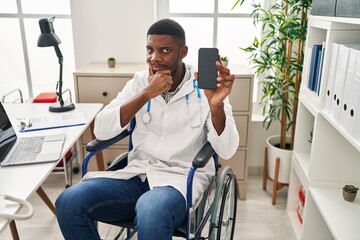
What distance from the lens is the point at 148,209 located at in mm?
1315

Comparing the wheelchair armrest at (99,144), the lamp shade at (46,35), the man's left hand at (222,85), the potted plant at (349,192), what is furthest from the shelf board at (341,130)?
the lamp shade at (46,35)

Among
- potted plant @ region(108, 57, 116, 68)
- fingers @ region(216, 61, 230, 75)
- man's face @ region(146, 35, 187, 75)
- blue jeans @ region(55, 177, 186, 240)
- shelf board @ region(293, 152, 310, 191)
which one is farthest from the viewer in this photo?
potted plant @ region(108, 57, 116, 68)

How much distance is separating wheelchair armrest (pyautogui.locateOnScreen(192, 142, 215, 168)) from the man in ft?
0.15

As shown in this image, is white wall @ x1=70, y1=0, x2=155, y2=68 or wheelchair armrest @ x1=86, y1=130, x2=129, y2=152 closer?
wheelchair armrest @ x1=86, y1=130, x2=129, y2=152

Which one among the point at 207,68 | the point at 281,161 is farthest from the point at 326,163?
the point at 207,68

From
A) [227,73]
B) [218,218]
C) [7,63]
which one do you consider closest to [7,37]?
[7,63]

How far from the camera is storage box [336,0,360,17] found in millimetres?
1308

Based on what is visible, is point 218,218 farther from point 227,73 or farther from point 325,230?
point 325,230

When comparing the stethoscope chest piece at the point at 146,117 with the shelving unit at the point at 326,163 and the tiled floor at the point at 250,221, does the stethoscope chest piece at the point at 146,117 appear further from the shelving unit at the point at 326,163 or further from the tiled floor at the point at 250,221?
the tiled floor at the point at 250,221

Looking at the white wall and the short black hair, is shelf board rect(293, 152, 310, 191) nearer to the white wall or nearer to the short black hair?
the short black hair

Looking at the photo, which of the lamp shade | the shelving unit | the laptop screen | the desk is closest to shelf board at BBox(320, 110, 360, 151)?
the shelving unit

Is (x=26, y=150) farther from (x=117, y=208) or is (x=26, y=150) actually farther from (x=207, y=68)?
(x=207, y=68)

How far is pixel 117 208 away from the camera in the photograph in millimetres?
1440

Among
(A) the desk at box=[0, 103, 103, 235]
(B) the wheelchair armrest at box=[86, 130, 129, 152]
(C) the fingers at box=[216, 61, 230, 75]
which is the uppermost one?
(C) the fingers at box=[216, 61, 230, 75]
